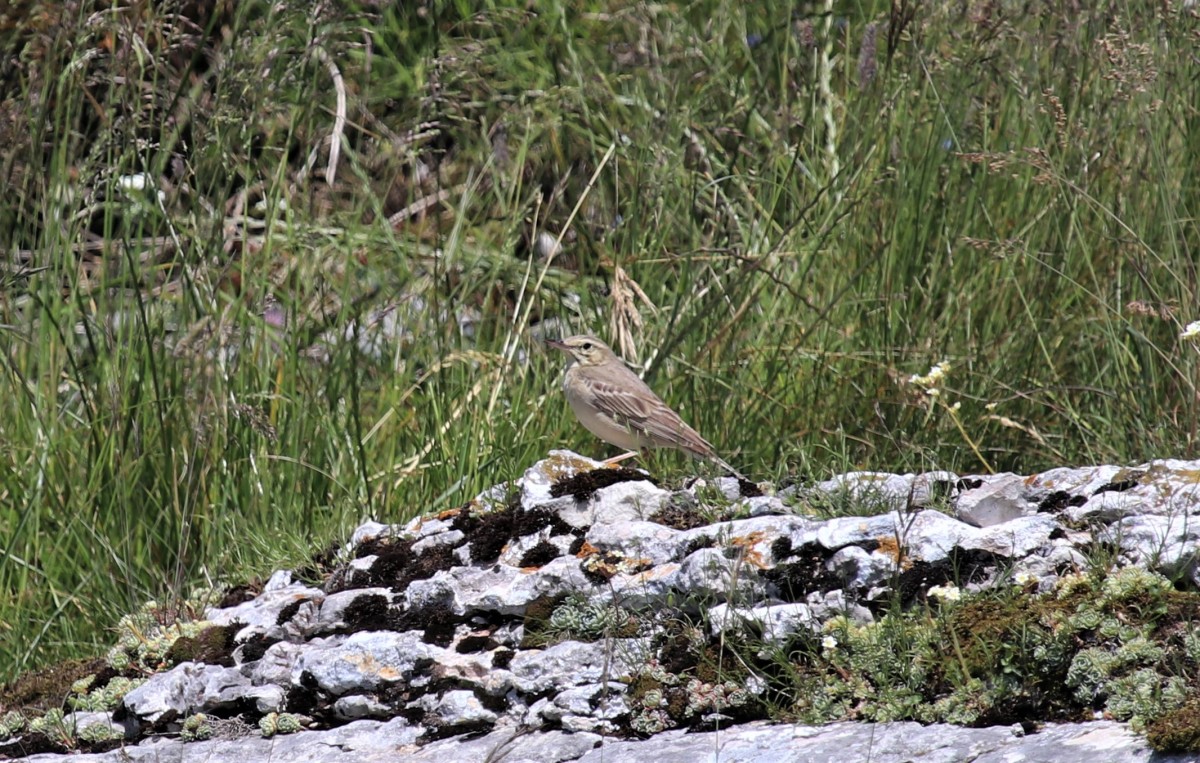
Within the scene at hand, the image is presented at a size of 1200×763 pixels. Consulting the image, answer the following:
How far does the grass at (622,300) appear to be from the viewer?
464 centimetres

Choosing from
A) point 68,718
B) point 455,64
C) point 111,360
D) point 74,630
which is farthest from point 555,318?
point 68,718

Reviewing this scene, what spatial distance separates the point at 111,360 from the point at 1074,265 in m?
3.34

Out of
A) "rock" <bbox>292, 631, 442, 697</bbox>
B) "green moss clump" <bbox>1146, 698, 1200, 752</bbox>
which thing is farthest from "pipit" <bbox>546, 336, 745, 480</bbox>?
"green moss clump" <bbox>1146, 698, 1200, 752</bbox>

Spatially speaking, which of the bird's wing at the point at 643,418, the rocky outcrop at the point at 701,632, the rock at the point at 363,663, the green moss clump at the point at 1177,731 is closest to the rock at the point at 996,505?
the rocky outcrop at the point at 701,632

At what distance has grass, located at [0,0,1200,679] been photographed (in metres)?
4.64

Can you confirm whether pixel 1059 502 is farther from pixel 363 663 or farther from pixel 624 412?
pixel 363 663

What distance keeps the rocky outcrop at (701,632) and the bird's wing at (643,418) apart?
1.88 ft

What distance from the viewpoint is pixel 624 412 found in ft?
15.8

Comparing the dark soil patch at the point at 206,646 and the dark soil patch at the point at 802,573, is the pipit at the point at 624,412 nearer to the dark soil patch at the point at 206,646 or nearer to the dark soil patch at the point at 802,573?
the dark soil patch at the point at 802,573

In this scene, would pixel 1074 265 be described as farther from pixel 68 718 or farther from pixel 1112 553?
pixel 68 718

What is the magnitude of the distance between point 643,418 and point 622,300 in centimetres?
40

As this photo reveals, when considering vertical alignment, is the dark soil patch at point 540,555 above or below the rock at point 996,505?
below

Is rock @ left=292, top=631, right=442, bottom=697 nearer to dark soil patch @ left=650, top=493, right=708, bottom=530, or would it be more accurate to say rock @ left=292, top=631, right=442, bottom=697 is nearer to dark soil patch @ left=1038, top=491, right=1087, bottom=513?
dark soil patch @ left=650, top=493, right=708, bottom=530

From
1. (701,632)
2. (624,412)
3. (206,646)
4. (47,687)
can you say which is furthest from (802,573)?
(47,687)
